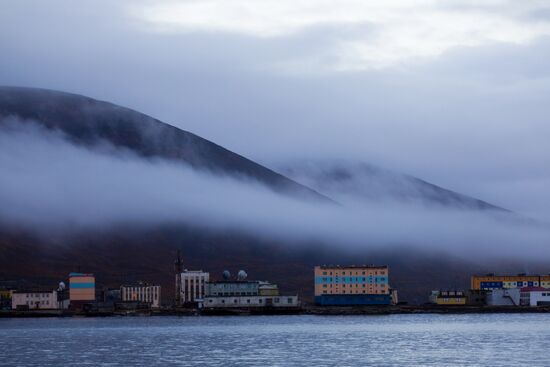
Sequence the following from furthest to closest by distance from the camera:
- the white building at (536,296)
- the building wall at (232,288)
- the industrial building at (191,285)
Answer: the industrial building at (191,285), the building wall at (232,288), the white building at (536,296)

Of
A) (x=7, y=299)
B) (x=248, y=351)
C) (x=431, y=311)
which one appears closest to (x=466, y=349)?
(x=248, y=351)

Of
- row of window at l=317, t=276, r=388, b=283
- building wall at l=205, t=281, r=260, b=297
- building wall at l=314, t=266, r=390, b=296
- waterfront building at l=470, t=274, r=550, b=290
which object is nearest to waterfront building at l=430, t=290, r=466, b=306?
waterfront building at l=470, t=274, r=550, b=290

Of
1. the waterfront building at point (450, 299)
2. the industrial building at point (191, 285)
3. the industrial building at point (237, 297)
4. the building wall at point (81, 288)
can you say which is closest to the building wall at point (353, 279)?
the industrial building at point (237, 297)

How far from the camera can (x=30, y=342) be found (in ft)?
299

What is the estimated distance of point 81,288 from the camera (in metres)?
168

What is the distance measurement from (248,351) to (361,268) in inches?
3317

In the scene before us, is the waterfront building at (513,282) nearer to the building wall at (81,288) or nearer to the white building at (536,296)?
the white building at (536,296)

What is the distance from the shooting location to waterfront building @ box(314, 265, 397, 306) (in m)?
159

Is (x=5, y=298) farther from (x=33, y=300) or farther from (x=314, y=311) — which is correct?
(x=314, y=311)

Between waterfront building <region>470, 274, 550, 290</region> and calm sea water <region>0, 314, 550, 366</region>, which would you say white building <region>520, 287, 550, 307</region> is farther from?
calm sea water <region>0, 314, 550, 366</region>

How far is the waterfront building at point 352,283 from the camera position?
159 meters

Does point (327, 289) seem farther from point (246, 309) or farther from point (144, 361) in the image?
point (144, 361)

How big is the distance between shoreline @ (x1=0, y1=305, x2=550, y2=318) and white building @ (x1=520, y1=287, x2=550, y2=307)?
177cm

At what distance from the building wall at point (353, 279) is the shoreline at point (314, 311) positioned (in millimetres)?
2797
